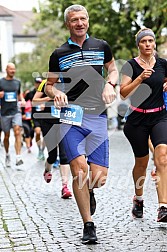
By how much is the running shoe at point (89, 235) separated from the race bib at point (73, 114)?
908 mm

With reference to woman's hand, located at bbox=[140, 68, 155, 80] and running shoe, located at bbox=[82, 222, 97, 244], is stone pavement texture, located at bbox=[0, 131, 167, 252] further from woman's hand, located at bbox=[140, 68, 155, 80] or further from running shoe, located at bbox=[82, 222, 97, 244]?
woman's hand, located at bbox=[140, 68, 155, 80]

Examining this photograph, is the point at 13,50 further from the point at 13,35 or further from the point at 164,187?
the point at 164,187

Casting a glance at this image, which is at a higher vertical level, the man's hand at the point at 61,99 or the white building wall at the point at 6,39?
the white building wall at the point at 6,39

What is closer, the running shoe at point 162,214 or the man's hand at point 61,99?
the man's hand at point 61,99

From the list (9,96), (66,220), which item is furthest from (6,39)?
(66,220)

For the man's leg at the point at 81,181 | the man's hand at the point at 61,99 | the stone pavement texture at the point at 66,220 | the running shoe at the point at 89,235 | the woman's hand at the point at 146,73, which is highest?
the woman's hand at the point at 146,73

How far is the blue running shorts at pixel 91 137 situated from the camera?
5.68 meters

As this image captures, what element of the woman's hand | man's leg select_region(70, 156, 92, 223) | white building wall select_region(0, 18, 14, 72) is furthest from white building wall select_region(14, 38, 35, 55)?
man's leg select_region(70, 156, 92, 223)

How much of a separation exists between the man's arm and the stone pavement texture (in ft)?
4.09

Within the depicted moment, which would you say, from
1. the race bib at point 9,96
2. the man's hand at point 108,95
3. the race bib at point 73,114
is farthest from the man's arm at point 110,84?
the race bib at point 9,96

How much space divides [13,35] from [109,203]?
3179 inches

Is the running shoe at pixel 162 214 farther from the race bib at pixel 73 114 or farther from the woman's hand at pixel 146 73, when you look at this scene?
the woman's hand at pixel 146 73

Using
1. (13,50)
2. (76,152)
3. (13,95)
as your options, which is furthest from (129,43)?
(13,50)

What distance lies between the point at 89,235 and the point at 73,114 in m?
1.08
